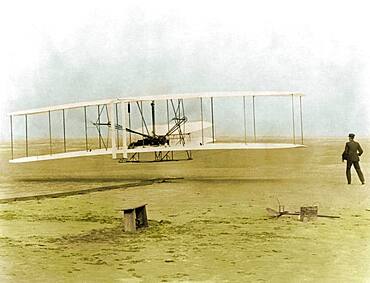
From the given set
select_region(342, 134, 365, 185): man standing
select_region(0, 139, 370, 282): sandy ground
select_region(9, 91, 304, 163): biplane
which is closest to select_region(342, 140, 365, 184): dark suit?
select_region(342, 134, 365, 185): man standing

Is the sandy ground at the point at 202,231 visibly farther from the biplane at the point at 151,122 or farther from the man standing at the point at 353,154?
the biplane at the point at 151,122

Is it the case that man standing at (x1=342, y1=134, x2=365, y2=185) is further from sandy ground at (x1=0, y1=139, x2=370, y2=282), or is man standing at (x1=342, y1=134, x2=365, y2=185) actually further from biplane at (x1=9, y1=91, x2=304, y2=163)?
biplane at (x1=9, y1=91, x2=304, y2=163)

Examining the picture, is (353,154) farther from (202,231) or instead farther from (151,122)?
(151,122)

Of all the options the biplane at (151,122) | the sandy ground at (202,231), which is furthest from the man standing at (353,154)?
the biplane at (151,122)

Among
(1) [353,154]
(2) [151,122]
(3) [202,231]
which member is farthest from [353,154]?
(2) [151,122]

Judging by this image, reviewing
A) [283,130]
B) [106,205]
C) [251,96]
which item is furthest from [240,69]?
[106,205]
